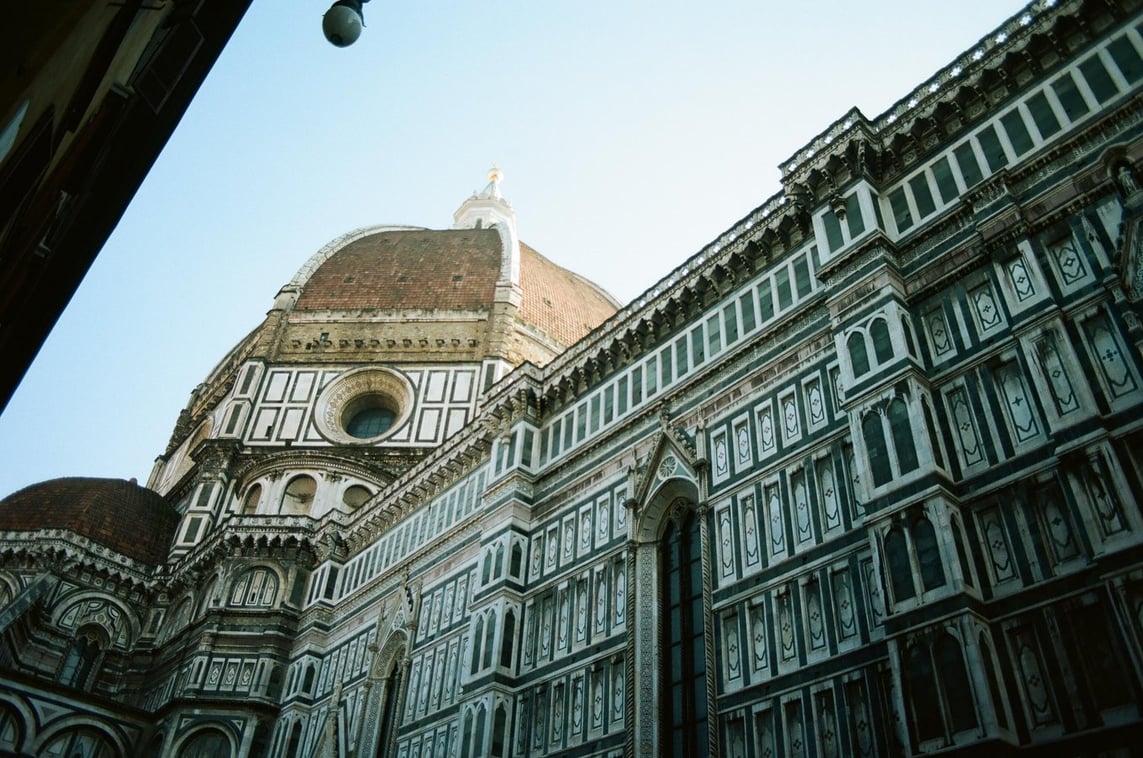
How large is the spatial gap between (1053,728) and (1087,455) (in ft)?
12.0

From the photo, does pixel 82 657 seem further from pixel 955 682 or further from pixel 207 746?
pixel 955 682

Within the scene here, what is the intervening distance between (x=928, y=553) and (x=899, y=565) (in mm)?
499

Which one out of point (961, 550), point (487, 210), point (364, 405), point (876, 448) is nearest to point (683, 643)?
point (876, 448)

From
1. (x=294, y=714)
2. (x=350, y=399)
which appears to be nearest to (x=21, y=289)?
(x=294, y=714)

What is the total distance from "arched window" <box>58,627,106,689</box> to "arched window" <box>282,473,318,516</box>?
8.63 meters

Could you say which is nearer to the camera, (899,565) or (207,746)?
(899,565)

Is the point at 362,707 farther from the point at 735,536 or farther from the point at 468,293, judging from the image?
the point at 468,293

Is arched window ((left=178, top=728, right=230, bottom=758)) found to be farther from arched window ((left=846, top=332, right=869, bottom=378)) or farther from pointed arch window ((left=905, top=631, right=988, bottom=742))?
pointed arch window ((left=905, top=631, right=988, bottom=742))

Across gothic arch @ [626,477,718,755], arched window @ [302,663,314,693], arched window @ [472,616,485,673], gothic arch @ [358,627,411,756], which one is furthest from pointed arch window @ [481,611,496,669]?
arched window @ [302,663,314,693]

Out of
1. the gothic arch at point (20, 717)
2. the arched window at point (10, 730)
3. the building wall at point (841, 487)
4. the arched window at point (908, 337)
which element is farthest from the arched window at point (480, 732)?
the arched window at point (10, 730)

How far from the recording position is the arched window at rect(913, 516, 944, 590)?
1288 centimetres

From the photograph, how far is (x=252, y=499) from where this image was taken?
38.9 metres

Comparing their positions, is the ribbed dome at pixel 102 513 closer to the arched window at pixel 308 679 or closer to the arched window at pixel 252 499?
the arched window at pixel 252 499

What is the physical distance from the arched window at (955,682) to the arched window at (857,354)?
17.3 feet
